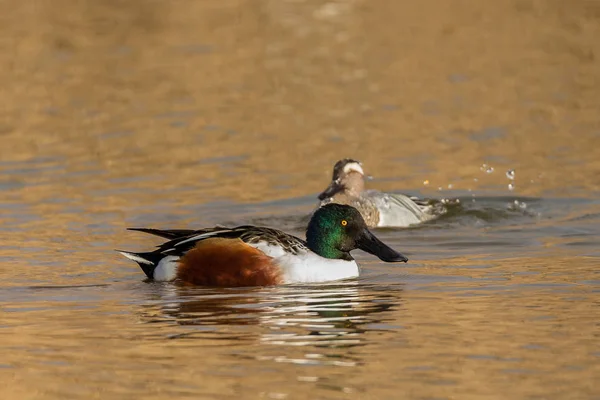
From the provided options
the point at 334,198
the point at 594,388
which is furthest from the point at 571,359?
the point at 334,198

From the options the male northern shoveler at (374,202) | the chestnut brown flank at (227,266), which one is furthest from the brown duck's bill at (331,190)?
the chestnut brown flank at (227,266)

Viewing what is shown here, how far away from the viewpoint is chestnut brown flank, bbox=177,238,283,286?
35.4 feet

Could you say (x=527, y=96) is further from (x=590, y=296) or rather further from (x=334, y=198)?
(x=590, y=296)

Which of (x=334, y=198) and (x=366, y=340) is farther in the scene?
(x=334, y=198)

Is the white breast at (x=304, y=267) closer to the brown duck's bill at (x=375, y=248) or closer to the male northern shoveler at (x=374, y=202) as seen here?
the brown duck's bill at (x=375, y=248)

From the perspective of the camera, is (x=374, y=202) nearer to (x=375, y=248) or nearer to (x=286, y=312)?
(x=375, y=248)

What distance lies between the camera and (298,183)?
1634 cm

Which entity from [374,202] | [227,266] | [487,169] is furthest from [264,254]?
[487,169]

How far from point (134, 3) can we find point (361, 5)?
433 centimetres

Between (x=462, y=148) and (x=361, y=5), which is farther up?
(x=361, y=5)

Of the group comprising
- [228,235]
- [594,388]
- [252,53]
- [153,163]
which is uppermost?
[252,53]

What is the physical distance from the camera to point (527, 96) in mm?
20656

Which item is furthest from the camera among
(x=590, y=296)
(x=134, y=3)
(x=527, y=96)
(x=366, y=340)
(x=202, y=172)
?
(x=134, y=3)

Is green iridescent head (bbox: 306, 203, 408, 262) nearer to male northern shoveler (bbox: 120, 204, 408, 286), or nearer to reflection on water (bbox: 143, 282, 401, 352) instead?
male northern shoveler (bbox: 120, 204, 408, 286)
